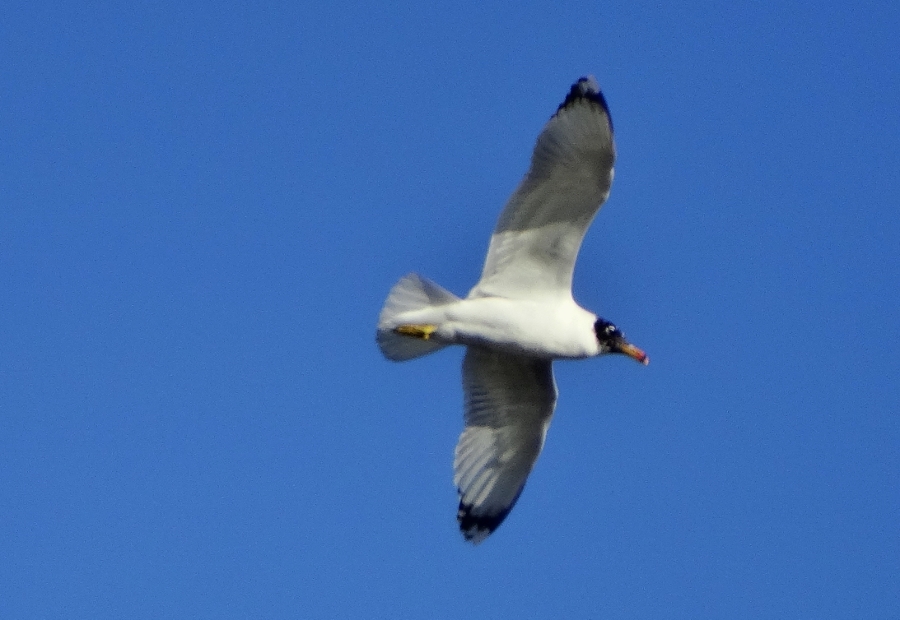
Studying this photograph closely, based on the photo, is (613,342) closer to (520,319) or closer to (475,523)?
(520,319)

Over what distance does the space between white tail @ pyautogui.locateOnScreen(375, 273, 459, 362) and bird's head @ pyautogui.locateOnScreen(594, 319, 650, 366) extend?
899mm

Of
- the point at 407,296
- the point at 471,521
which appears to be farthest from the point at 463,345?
the point at 471,521

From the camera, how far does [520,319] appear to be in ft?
34.3

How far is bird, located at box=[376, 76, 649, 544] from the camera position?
396 inches

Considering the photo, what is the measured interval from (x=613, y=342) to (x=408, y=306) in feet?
4.20

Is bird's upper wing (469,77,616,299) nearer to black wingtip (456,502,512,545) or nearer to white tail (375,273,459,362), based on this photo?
white tail (375,273,459,362)

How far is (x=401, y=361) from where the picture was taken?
1100cm

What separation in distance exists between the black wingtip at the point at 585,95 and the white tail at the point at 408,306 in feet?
4.58

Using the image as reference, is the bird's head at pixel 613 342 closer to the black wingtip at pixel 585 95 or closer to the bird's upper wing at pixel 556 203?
the bird's upper wing at pixel 556 203

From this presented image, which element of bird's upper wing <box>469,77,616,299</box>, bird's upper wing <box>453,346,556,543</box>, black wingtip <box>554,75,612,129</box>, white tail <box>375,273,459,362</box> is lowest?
bird's upper wing <box>453,346,556,543</box>

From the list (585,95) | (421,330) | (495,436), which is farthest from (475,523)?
(585,95)

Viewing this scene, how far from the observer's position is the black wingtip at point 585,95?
999cm

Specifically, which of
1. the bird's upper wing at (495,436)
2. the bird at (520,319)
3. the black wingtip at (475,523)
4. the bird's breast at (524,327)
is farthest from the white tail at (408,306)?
the black wingtip at (475,523)

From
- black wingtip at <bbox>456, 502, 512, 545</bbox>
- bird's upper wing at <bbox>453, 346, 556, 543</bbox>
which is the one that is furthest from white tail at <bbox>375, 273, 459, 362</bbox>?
black wingtip at <bbox>456, 502, 512, 545</bbox>
